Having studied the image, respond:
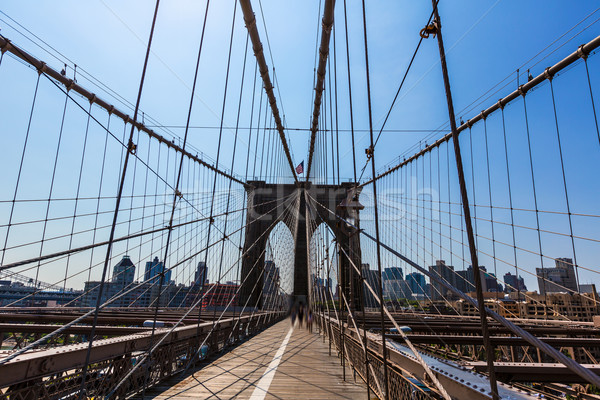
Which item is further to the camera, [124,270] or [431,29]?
[124,270]

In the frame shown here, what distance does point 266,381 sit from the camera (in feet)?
11.1

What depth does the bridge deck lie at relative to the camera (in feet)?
9.50

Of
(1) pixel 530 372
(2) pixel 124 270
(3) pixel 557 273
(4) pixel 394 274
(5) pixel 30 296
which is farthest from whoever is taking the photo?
(3) pixel 557 273

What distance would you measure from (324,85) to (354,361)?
8898 millimetres

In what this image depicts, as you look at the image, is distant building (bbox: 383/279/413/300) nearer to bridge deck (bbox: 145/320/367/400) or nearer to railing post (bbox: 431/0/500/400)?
bridge deck (bbox: 145/320/367/400)

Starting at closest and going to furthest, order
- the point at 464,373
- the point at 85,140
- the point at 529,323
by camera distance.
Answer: the point at 464,373
the point at 529,323
the point at 85,140

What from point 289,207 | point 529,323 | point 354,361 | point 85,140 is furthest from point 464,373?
point 289,207

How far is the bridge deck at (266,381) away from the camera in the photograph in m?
2.89

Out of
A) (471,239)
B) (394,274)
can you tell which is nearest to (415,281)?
(394,274)

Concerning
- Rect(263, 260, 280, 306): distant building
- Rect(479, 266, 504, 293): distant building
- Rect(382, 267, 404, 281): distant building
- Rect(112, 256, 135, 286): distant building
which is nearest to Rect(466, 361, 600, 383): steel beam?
Rect(479, 266, 504, 293): distant building

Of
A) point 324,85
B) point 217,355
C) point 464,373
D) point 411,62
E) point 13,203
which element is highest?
point 324,85

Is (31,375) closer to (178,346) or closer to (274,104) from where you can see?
(178,346)

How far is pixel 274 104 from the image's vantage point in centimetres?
1060

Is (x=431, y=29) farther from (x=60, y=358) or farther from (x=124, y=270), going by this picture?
(x=124, y=270)
